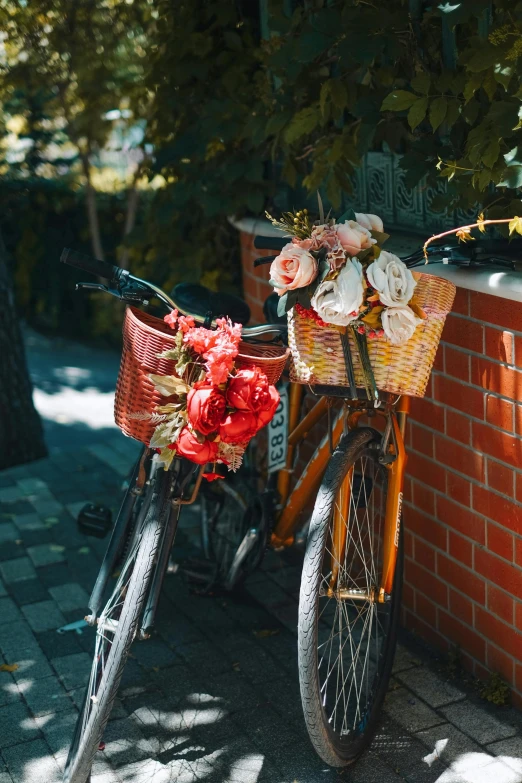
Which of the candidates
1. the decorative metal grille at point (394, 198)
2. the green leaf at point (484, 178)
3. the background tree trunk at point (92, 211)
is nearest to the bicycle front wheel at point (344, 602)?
the green leaf at point (484, 178)

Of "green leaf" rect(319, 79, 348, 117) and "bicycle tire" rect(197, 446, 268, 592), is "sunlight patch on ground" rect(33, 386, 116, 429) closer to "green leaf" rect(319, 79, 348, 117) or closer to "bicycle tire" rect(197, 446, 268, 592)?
"bicycle tire" rect(197, 446, 268, 592)

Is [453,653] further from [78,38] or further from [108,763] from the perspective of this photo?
[78,38]

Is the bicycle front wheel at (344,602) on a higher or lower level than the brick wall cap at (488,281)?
lower

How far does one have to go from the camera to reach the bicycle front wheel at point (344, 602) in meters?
2.65

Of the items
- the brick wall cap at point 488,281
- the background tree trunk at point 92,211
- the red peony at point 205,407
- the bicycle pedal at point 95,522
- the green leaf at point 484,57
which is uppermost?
the green leaf at point 484,57

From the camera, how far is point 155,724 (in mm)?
3174

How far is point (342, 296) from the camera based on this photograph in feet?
8.12

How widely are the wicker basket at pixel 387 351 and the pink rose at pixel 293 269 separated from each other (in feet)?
0.57

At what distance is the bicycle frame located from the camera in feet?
9.70

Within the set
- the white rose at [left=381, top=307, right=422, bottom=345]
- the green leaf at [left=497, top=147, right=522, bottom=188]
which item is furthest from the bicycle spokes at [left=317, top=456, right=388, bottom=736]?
the green leaf at [left=497, top=147, right=522, bottom=188]

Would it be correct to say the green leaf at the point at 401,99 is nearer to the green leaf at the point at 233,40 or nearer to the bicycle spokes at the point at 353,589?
the bicycle spokes at the point at 353,589

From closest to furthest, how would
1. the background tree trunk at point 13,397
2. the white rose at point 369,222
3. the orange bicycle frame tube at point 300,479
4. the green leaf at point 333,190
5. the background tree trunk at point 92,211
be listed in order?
the white rose at point 369,222
the orange bicycle frame tube at point 300,479
the green leaf at point 333,190
the background tree trunk at point 13,397
the background tree trunk at point 92,211

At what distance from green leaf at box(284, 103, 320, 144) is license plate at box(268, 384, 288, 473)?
104cm

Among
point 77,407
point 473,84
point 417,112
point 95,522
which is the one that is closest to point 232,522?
point 95,522
